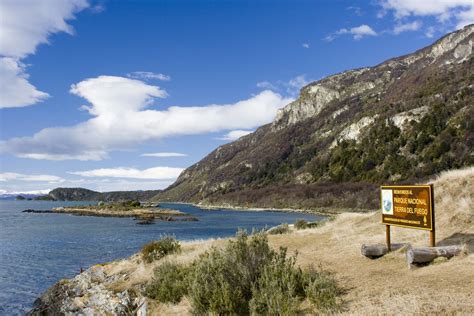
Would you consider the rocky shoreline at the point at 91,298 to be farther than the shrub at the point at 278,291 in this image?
Yes

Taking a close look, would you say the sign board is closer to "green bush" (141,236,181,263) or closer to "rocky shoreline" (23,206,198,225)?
"green bush" (141,236,181,263)

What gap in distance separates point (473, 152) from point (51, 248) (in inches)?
4231

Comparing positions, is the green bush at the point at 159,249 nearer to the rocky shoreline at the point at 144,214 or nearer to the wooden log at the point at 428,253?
the wooden log at the point at 428,253

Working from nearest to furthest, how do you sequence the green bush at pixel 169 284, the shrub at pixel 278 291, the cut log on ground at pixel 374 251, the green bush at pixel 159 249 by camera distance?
the shrub at pixel 278 291, the green bush at pixel 169 284, the cut log on ground at pixel 374 251, the green bush at pixel 159 249

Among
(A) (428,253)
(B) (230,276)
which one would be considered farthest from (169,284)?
(A) (428,253)

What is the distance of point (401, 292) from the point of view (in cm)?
1006

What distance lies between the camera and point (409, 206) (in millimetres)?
15000

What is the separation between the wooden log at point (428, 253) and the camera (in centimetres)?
1275

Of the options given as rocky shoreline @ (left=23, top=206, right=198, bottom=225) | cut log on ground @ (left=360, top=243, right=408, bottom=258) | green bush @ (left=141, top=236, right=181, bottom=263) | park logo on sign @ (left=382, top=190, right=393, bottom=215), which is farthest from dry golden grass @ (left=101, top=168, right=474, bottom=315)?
rocky shoreline @ (left=23, top=206, right=198, bottom=225)

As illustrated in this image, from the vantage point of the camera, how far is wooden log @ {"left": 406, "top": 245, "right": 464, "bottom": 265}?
1275cm

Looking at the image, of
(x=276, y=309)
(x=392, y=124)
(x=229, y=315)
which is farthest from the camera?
(x=392, y=124)

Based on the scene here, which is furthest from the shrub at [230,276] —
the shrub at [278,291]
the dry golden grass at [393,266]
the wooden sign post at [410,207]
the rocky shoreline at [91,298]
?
the wooden sign post at [410,207]

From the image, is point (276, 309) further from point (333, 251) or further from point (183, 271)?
point (333, 251)

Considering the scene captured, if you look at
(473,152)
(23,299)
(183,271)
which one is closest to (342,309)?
(183,271)
